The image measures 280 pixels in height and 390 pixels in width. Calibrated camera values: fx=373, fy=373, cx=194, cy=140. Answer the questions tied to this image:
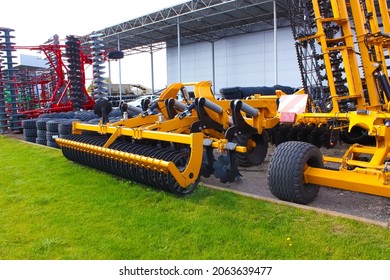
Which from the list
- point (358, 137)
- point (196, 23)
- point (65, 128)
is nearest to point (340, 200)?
point (358, 137)

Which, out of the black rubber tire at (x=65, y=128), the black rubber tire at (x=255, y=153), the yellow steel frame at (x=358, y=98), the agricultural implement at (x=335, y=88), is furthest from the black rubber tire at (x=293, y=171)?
the black rubber tire at (x=65, y=128)

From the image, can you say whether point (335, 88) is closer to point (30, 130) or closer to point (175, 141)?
point (175, 141)

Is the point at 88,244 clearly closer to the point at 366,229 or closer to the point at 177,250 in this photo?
the point at 177,250

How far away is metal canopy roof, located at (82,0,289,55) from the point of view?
70.8 ft

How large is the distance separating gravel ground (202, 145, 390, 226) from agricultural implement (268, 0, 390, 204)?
1.09 feet

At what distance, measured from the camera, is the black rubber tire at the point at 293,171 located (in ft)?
13.4

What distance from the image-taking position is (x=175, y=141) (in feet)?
15.2

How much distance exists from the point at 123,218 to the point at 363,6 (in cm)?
489

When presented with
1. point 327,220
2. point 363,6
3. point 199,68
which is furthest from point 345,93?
point 199,68

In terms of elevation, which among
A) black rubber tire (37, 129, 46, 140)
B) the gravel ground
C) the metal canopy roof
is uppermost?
the metal canopy roof

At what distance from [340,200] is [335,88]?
167 cm

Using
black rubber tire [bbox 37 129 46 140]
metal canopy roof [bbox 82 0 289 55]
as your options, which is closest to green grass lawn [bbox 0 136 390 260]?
black rubber tire [bbox 37 129 46 140]

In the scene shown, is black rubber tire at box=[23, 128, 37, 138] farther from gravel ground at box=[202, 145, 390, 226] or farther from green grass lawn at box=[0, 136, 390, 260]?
gravel ground at box=[202, 145, 390, 226]

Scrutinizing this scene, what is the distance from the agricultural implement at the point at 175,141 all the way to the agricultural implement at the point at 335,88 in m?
0.68
